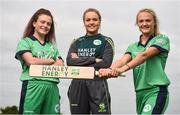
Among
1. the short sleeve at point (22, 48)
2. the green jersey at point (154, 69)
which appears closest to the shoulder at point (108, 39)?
the green jersey at point (154, 69)

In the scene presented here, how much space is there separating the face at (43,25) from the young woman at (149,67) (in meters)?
1.24

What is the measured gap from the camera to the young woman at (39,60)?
7062mm

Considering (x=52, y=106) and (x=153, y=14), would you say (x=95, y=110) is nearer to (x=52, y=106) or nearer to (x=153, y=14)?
(x=52, y=106)

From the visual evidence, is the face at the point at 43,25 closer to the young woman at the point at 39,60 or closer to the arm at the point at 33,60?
the young woman at the point at 39,60

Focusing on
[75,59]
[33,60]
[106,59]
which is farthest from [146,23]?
[33,60]

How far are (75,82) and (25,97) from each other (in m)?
0.81

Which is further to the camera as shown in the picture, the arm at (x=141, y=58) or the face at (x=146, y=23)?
the face at (x=146, y=23)

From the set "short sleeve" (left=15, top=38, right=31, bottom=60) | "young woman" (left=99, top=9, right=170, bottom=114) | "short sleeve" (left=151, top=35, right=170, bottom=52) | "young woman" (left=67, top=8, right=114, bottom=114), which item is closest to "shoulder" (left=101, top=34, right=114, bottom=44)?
"young woman" (left=67, top=8, right=114, bottom=114)

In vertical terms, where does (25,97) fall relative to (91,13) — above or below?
below

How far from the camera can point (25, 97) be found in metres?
7.07

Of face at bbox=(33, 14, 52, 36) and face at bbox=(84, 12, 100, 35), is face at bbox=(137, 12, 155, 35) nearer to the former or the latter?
face at bbox=(84, 12, 100, 35)

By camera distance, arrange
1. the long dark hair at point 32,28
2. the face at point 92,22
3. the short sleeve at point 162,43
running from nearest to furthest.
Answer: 1. the short sleeve at point 162,43
2. the face at point 92,22
3. the long dark hair at point 32,28

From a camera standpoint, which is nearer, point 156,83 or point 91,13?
point 156,83

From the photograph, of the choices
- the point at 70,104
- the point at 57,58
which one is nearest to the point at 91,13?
the point at 57,58
